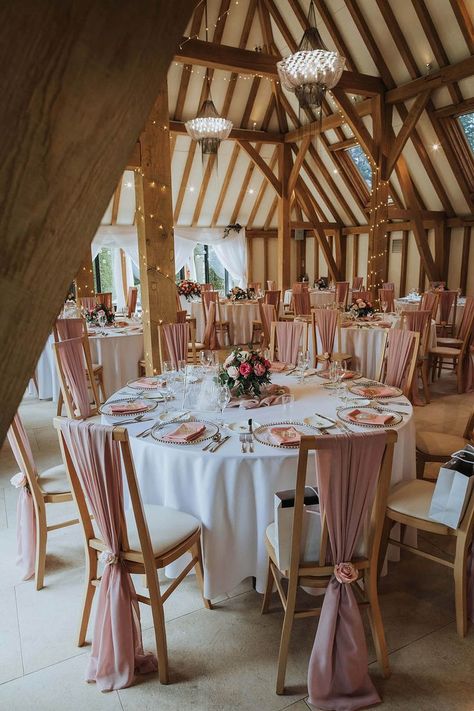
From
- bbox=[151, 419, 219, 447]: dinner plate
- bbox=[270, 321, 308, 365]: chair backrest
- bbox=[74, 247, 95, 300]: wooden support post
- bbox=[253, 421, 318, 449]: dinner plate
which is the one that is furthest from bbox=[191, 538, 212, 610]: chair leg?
bbox=[74, 247, 95, 300]: wooden support post

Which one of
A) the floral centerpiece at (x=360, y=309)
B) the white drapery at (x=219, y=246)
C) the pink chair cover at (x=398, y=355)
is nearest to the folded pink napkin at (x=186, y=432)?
the pink chair cover at (x=398, y=355)

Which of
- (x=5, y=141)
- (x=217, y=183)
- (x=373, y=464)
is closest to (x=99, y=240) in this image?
(x=217, y=183)

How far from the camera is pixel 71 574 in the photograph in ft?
9.09

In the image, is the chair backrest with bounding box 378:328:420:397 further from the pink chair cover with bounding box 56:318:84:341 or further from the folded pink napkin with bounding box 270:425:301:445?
the pink chair cover with bounding box 56:318:84:341

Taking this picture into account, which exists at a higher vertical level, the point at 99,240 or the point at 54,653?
the point at 99,240

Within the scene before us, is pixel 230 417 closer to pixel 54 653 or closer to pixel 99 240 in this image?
pixel 54 653

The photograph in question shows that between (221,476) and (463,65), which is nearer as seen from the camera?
(221,476)

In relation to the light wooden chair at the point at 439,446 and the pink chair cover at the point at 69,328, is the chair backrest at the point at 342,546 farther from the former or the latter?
the pink chair cover at the point at 69,328

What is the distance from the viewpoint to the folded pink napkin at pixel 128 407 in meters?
2.85

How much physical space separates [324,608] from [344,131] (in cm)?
1122

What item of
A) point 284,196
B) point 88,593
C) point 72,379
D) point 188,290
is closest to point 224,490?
point 88,593

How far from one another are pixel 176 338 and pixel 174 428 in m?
2.06

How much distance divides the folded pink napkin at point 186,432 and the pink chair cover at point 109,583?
0.50 metres

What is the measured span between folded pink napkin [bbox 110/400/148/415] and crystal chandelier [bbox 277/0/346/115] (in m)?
4.19
